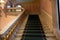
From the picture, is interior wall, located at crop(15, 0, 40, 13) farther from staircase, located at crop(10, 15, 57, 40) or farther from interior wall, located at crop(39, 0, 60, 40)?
staircase, located at crop(10, 15, 57, 40)

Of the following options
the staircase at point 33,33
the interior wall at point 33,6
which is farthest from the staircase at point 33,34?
the interior wall at point 33,6

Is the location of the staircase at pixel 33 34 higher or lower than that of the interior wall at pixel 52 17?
lower

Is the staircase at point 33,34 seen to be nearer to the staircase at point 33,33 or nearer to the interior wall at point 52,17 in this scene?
the staircase at point 33,33

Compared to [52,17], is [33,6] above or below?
below

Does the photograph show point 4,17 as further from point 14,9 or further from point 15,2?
point 15,2

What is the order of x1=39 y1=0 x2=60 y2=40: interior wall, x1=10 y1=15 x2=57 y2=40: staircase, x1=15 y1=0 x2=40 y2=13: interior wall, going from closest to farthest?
x1=10 y1=15 x2=57 y2=40: staircase < x1=39 y1=0 x2=60 y2=40: interior wall < x1=15 y1=0 x2=40 y2=13: interior wall

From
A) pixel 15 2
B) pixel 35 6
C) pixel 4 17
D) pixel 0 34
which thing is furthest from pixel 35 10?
pixel 0 34

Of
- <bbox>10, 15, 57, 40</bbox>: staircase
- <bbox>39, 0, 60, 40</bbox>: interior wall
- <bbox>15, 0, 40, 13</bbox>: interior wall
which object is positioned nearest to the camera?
<bbox>10, 15, 57, 40</bbox>: staircase

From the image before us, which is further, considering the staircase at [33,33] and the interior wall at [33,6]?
the interior wall at [33,6]

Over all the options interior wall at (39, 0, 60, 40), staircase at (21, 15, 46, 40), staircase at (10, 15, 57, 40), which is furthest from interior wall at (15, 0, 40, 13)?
staircase at (10, 15, 57, 40)

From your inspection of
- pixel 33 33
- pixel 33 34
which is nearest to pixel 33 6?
pixel 33 33

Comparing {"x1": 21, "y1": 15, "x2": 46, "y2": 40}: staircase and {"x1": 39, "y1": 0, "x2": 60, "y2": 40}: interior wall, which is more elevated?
{"x1": 39, "y1": 0, "x2": 60, "y2": 40}: interior wall

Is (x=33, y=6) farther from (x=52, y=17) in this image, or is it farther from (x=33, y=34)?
(x=33, y=34)

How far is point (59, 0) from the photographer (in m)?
4.75
